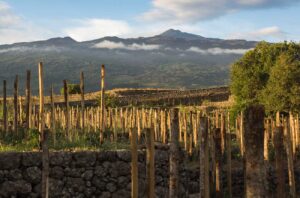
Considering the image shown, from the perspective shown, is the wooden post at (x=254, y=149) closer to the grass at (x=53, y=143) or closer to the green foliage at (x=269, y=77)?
the grass at (x=53, y=143)

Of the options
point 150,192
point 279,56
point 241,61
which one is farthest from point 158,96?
Result: point 150,192

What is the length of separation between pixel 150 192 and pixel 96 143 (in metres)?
7.67

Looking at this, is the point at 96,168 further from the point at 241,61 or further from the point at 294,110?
the point at 241,61

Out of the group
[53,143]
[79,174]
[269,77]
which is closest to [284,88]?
[269,77]

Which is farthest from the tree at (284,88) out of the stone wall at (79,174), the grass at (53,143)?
the stone wall at (79,174)

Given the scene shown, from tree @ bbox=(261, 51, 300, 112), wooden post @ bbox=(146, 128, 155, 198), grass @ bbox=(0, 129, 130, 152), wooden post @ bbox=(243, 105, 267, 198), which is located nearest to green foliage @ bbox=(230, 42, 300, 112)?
tree @ bbox=(261, 51, 300, 112)

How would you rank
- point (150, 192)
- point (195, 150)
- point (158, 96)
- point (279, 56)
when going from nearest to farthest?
1. point (150, 192)
2. point (195, 150)
3. point (279, 56)
4. point (158, 96)

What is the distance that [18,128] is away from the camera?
16047mm

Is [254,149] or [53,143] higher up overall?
[254,149]

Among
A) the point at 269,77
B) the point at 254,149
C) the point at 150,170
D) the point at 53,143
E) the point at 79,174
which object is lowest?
the point at 79,174

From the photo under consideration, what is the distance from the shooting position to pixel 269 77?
1516 inches

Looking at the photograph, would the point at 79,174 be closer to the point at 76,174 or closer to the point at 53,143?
the point at 76,174

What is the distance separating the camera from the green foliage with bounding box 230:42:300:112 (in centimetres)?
3578

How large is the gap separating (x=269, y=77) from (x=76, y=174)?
2786cm
